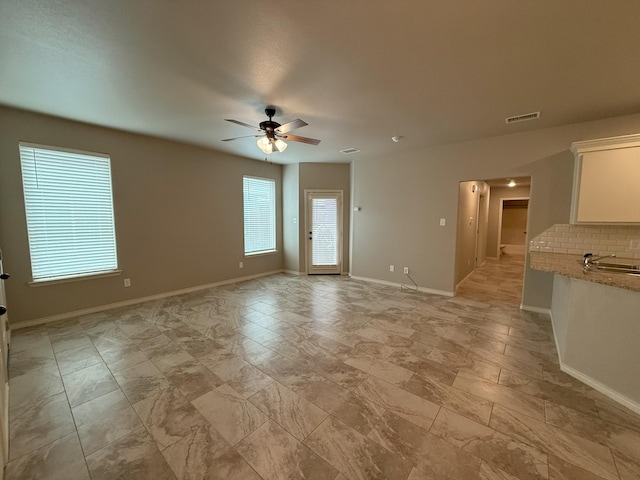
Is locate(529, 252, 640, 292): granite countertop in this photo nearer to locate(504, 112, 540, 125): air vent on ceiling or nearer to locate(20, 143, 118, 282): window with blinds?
locate(504, 112, 540, 125): air vent on ceiling

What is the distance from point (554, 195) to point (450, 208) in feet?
4.41

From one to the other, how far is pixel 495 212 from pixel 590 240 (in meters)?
5.51

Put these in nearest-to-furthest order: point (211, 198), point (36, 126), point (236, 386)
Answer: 1. point (236, 386)
2. point (36, 126)
3. point (211, 198)

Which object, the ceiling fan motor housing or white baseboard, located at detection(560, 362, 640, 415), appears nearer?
white baseboard, located at detection(560, 362, 640, 415)

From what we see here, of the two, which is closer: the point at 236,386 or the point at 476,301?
the point at 236,386

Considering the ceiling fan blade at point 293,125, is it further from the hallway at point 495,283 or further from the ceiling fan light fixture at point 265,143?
the hallway at point 495,283

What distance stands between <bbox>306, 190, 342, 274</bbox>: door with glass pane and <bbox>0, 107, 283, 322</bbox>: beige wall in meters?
1.30

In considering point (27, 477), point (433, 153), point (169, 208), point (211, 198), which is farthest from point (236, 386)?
point (433, 153)

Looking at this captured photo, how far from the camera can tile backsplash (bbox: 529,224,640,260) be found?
3.05 m

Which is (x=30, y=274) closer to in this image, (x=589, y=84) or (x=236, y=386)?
(x=236, y=386)

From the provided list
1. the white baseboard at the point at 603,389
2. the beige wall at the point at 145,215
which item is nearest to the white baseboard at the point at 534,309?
the white baseboard at the point at 603,389

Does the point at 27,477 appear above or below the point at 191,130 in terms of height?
below

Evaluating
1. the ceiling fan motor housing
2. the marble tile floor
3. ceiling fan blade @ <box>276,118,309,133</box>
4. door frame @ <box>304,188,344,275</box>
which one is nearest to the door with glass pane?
door frame @ <box>304,188,344,275</box>

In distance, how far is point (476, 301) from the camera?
428 cm
